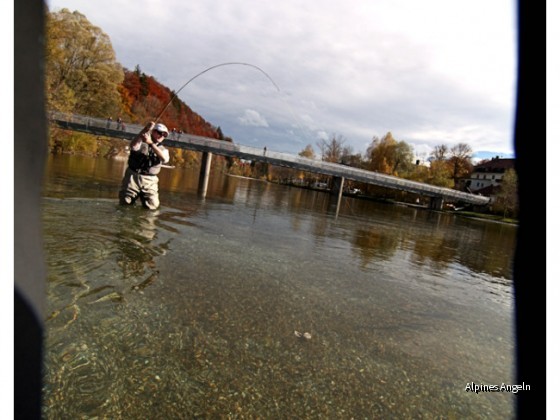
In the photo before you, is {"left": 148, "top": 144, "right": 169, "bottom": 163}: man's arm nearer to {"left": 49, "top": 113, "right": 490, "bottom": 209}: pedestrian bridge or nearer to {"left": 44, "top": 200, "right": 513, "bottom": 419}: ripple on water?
{"left": 44, "top": 200, "right": 513, "bottom": 419}: ripple on water

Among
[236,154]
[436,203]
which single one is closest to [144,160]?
[236,154]

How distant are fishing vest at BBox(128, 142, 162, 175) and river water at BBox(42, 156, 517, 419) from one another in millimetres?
2901

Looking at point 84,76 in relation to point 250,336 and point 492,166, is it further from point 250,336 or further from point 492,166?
point 492,166

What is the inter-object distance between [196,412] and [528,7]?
3297mm

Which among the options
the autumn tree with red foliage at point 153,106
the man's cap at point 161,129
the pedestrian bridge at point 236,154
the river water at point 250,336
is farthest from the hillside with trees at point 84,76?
the river water at point 250,336

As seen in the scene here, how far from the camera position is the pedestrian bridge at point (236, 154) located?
30.9 meters

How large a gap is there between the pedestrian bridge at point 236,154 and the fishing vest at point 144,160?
1856 cm

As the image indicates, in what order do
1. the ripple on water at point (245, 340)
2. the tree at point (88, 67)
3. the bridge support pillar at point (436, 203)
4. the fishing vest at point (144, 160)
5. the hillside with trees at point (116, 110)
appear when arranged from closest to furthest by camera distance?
the ripple on water at point (245, 340) < the fishing vest at point (144, 160) < the hillside with trees at point (116, 110) < the tree at point (88, 67) < the bridge support pillar at point (436, 203)

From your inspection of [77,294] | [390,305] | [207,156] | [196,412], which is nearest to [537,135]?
[196,412]

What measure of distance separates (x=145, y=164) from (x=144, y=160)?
133 millimetres

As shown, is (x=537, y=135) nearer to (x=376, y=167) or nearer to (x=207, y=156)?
(x=207, y=156)

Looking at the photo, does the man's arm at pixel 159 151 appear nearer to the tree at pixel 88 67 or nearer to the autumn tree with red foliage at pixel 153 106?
the tree at pixel 88 67

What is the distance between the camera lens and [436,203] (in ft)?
171

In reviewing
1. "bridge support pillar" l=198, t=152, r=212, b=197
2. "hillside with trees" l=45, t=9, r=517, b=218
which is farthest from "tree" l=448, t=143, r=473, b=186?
"bridge support pillar" l=198, t=152, r=212, b=197
